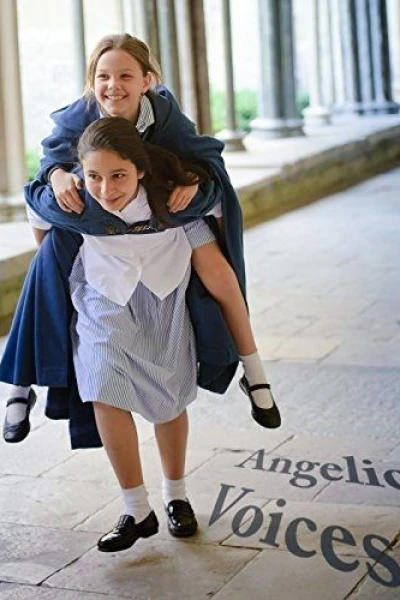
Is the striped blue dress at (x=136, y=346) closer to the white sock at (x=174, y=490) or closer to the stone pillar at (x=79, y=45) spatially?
the white sock at (x=174, y=490)

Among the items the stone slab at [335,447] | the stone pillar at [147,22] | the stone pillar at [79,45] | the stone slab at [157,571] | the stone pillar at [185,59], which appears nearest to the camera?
the stone slab at [157,571]

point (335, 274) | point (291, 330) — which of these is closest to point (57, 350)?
point (291, 330)

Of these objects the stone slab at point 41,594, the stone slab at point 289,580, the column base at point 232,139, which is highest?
the column base at point 232,139

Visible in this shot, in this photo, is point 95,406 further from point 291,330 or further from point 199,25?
point 199,25

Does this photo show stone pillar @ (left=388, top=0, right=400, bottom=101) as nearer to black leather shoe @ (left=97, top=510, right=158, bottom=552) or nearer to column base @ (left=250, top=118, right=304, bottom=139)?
column base @ (left=250, top=118, right=304, bottom=139)

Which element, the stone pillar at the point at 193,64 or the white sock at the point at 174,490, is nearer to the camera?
the white sock at the point at 174,490

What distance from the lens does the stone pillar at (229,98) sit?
923cm

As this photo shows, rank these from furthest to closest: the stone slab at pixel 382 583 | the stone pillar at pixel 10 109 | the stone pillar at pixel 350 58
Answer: the stone pillar at pixel 350 58 < the stone pillar at pixel 10 109 < the stone slab at pixel 382 583

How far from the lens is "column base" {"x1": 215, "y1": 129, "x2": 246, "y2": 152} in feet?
30.3

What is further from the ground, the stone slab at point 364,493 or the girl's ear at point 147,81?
the girl's ear at point 147,81

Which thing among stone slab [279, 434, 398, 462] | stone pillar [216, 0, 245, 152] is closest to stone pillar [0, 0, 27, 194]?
stone slab [279, 434, 398, 462]

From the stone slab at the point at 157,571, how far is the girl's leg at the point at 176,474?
1.9 inches

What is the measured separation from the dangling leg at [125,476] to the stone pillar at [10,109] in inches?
136

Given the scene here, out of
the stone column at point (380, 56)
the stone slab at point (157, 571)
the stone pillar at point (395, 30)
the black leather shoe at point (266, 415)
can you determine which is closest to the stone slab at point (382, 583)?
the stone slab at point (157, 571)
